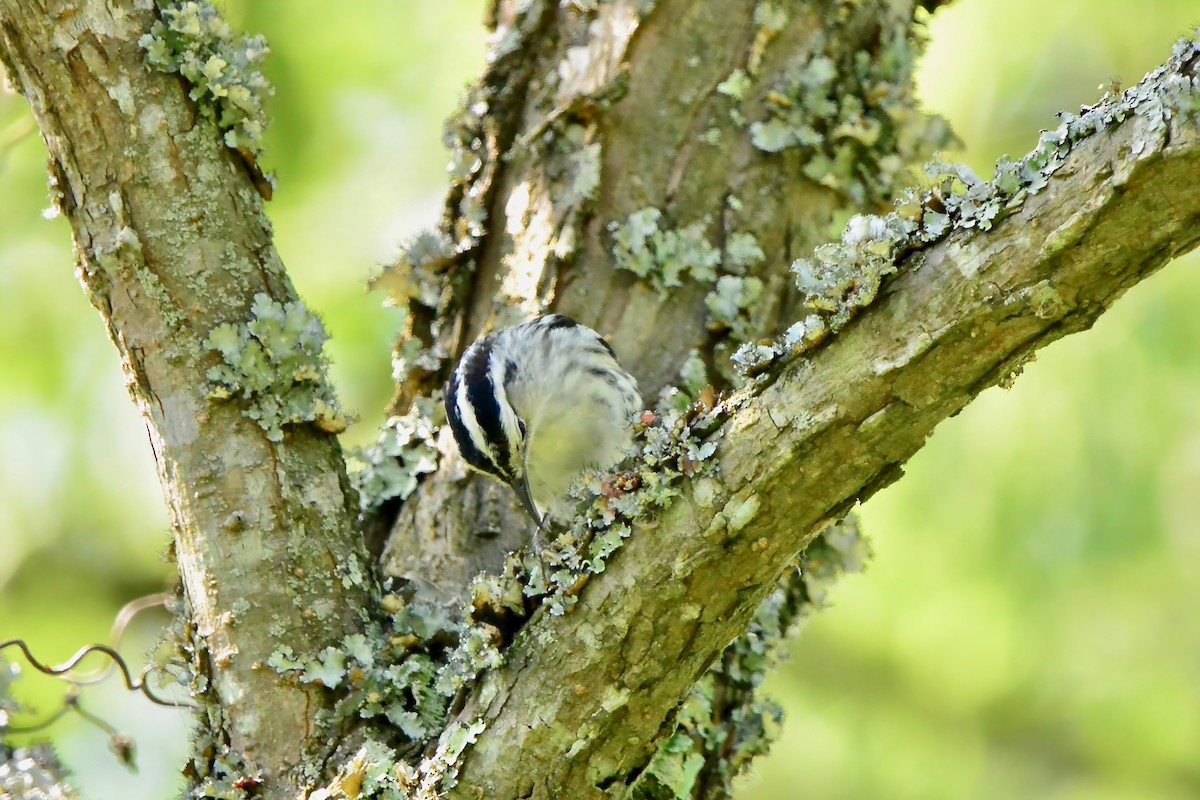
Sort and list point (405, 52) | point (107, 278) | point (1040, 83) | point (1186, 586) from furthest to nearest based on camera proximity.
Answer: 1. point (405, 52)
2. point (1040, 83)
3. point (1186, 586)
4. point (107, 278)

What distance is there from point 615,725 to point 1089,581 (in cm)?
253

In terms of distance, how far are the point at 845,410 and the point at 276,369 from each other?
1.25 m

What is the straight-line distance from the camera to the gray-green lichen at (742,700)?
279 cm

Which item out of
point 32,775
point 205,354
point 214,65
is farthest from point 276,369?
point 32,775

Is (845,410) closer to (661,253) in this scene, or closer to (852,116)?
(661,253)

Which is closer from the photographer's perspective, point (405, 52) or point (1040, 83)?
point (1040, 83)

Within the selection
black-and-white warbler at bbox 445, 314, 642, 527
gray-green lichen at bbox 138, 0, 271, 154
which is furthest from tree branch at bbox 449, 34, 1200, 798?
gray-green lichen at bbox 138, 0, 271, 154

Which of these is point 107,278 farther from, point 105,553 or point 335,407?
point 105,553

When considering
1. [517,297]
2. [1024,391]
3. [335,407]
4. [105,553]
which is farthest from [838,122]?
[105,553]

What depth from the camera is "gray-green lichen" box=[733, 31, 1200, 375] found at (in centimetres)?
178

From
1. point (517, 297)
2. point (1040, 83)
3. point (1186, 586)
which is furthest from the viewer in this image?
point (1040, 83)

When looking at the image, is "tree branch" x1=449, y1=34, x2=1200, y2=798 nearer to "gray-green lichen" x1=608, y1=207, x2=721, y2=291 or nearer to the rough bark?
the rough bark

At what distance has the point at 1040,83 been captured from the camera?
438 centimetres

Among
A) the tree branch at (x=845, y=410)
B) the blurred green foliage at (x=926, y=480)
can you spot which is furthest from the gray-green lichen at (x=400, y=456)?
the tree branch at (x=845, y=410)
